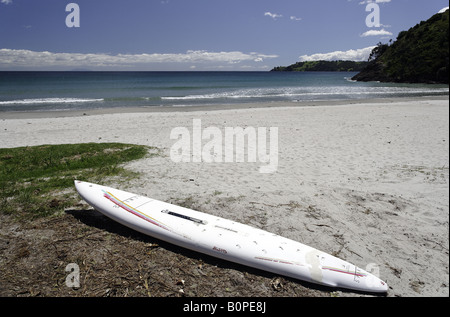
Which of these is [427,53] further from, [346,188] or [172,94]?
[172,94]

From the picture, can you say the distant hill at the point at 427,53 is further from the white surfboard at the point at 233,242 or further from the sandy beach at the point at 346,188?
the white surfboard at the point at 233,242

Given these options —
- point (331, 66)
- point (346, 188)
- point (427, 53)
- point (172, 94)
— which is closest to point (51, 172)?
point (346, 188)

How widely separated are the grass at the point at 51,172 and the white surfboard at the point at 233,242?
4.13 ft

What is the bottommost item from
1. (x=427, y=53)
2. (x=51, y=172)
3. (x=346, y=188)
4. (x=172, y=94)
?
(x=346, y=188)

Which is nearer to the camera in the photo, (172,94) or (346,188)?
(346,188)

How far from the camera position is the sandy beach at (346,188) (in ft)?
12.7

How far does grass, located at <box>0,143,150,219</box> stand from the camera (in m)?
5.97

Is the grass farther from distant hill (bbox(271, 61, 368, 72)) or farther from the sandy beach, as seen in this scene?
distant hill (bbox(271, 61, 368, 72))

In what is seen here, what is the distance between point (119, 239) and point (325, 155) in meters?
6.68

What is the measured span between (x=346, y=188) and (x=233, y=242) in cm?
349

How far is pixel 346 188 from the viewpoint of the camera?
21.1 ft

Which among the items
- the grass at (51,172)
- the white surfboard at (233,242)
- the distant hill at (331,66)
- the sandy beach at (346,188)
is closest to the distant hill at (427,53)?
the sandy beach at (346,188)

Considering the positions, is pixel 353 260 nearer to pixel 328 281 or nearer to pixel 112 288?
pixel 328 281
